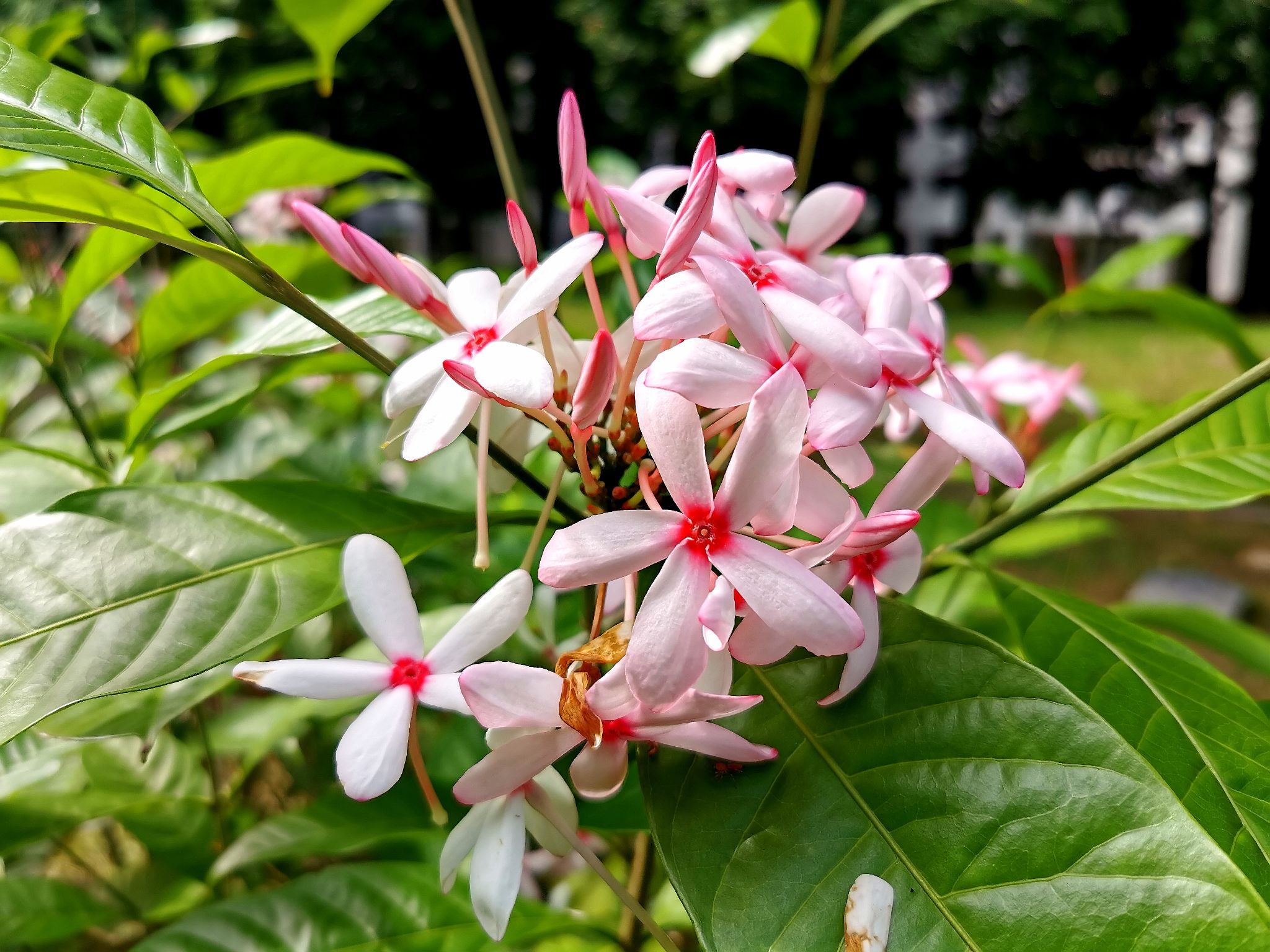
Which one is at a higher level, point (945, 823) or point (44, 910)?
point (945, 823)

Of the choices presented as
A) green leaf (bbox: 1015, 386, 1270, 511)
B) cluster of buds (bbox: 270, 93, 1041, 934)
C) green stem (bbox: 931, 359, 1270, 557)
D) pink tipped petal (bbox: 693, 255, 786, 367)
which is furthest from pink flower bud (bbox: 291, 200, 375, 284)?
green leaf (bbox: 1015, 386, 1270, 511)

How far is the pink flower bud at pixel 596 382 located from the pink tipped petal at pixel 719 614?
111 mm

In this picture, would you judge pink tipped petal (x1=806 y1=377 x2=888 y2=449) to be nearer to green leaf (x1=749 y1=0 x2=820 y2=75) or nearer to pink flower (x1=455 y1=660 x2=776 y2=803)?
pink flower (x1=455 y1=660 x2=776 y2=803)

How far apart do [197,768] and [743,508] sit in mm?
967

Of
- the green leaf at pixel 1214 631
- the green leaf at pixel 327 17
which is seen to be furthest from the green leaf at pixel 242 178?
the green leaf at pixel 1214 631

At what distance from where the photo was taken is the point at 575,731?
46cm

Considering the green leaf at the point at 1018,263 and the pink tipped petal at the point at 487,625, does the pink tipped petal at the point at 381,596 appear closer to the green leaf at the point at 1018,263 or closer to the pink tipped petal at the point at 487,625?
the pink tipped petal at the point at 487,625

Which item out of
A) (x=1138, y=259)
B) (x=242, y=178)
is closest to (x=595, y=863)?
(x=242, y=178)

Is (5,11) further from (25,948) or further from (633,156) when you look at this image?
(25,948)

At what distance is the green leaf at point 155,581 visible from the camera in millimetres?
488

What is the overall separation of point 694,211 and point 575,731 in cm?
28

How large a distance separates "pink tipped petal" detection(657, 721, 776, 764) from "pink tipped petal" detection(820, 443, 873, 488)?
15cm

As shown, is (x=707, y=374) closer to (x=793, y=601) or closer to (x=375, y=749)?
(x=793, y=601)

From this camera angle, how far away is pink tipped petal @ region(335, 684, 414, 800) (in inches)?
17.8
